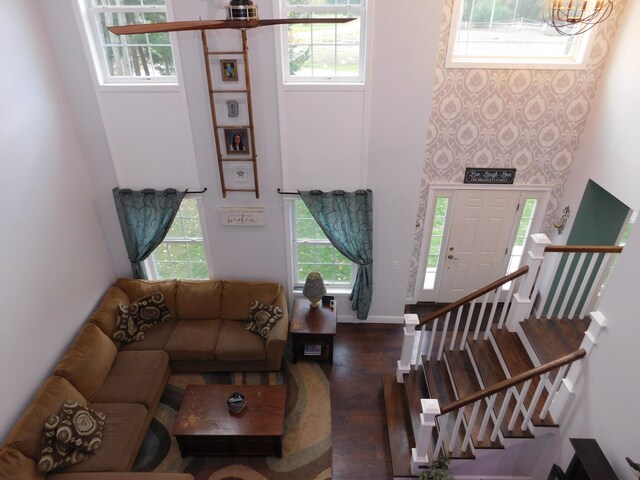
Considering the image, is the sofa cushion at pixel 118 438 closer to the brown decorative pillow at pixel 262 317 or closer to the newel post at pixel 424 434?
the brown decorative pillow at pixel 262 317

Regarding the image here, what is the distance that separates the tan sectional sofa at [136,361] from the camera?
3.73m

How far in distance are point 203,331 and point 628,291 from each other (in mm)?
4244

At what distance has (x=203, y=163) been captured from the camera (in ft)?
16.4

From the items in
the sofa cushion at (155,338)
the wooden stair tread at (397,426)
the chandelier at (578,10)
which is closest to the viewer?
the chandelier at (578,10)

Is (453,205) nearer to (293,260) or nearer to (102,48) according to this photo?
(293,260)

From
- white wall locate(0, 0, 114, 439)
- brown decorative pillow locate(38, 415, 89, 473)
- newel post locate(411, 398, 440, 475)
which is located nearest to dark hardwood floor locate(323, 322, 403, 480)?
newel post locate(411, 398, 440, 475)

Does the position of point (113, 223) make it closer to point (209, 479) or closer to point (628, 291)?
point (209, 479)

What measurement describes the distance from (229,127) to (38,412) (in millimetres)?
3284

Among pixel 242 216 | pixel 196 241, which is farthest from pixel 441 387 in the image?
pixel 196 241

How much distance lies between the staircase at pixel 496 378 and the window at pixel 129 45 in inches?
153

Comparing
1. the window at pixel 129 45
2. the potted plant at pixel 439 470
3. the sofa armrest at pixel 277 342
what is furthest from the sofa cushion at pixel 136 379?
the window at pixel 129 45

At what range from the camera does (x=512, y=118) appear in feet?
16.8

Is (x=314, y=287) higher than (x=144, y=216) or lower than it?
lower

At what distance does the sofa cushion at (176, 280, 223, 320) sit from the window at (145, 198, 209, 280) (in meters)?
0.45
